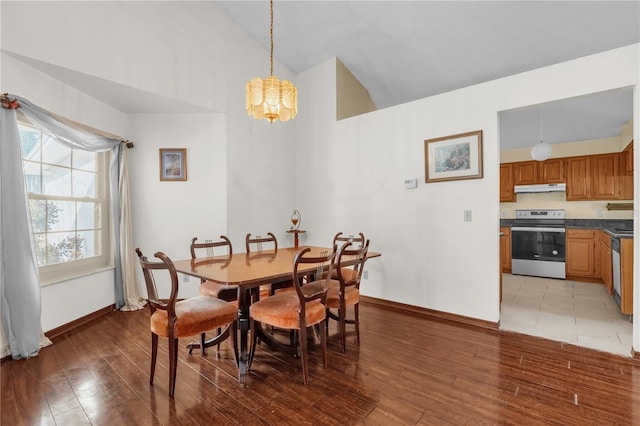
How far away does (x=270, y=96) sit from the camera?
8.15 feet

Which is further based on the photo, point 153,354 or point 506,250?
point 506,250

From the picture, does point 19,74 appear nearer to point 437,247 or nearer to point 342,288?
point 342,288

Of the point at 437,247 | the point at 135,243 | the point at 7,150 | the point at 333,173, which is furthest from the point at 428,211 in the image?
the point at 7,150

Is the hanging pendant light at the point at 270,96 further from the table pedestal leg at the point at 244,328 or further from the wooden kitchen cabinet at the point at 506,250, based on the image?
the wooden kitchen cabinet at the point at 506,250

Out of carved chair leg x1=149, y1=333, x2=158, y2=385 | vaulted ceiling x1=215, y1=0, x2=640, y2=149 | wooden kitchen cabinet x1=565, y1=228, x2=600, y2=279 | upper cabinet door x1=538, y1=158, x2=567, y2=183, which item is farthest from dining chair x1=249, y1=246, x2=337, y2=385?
upper cabinet door x1=538, y1=158, x2=567, y2=183

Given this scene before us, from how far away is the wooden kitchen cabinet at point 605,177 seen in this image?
4816mm

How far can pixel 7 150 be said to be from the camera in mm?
2391

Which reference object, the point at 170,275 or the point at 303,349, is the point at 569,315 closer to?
the point at 303,349

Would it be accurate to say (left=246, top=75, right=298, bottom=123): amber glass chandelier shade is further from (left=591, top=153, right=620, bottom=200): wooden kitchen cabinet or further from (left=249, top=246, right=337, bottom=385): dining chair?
(left=591, top=153, right=620, bottom=200): wooden kitchen cabinet

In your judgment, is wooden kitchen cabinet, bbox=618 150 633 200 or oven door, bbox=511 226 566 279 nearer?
wooden kitchen cabinet, bbox=618 150 633 200

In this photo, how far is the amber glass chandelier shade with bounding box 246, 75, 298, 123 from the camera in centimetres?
248

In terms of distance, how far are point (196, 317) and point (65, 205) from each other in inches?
92.7

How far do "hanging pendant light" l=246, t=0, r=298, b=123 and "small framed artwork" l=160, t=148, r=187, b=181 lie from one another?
1.79 m

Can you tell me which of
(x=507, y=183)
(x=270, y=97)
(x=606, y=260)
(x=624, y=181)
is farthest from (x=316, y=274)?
(x=624, y=181)
